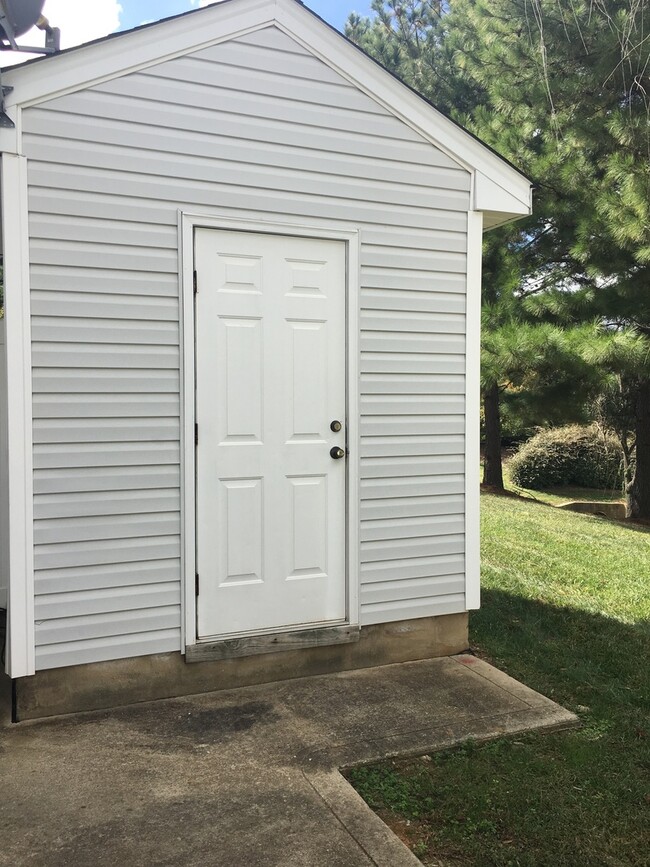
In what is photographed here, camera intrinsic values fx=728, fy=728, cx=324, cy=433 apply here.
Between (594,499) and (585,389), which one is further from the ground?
(585,389)

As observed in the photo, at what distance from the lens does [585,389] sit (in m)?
8.89

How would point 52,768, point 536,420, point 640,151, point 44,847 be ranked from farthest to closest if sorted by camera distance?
point 536,420 < point 640,151 < point 52,768 < point 44,847

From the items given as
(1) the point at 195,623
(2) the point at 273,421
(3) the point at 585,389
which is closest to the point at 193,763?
(1) the point at 195,623

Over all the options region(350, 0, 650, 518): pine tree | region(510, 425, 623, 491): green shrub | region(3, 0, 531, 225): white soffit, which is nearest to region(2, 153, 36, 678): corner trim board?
region(3, 0, 531, 225): white soffit

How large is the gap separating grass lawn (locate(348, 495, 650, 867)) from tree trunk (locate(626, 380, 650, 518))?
561 cm

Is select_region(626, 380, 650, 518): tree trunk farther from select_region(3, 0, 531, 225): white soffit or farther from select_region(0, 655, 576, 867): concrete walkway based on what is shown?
select_region(0, 655, 576, 867): concrete walkway

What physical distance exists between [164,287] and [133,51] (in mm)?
1091

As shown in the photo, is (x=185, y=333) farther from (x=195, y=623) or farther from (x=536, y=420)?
(x=536, y=420)

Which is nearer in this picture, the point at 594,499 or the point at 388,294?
the point at 388,294

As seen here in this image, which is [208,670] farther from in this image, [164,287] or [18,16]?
[18,16]

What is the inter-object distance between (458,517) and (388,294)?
1328 mm

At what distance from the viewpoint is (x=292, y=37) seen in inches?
145

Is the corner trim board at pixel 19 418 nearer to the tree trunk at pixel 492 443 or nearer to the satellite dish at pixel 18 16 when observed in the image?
the satellite dish at pixel 18 16

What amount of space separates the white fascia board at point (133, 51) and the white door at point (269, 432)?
33.8 inches
